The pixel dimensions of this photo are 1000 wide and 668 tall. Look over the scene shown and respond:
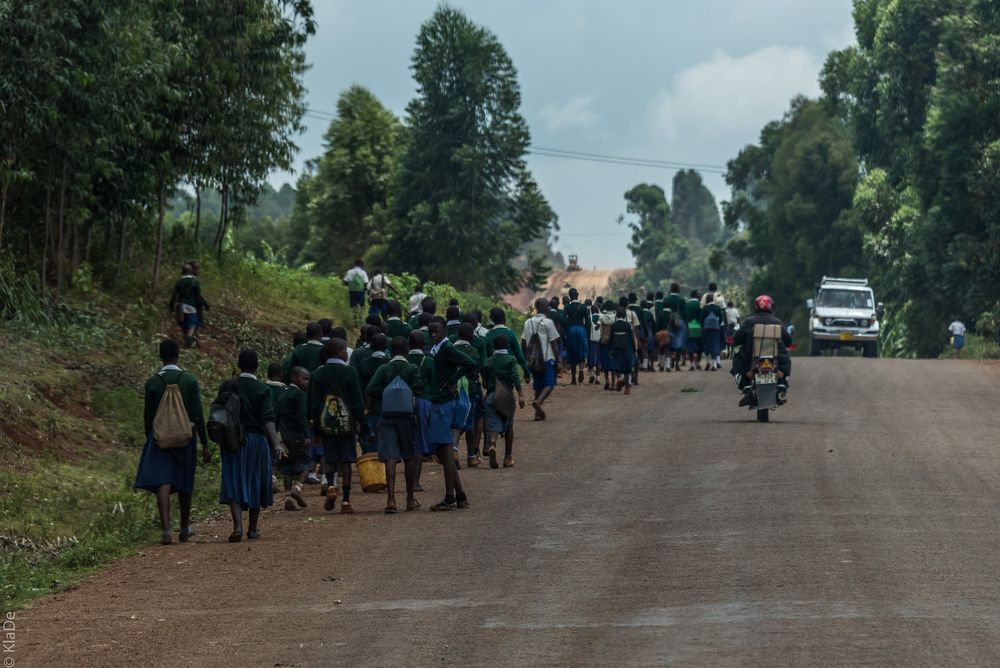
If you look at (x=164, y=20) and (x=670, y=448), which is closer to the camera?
(x=670, y=448)

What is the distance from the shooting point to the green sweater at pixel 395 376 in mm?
16391

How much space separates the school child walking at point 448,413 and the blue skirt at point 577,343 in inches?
540

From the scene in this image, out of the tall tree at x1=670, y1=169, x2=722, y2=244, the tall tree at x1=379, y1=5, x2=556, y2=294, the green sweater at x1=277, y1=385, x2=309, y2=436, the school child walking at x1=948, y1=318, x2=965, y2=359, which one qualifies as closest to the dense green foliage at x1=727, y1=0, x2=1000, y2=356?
the school child walking at x1=948, y1=318, x2=965, y2=359

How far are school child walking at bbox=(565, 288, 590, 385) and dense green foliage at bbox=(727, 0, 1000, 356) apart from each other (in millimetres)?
25419

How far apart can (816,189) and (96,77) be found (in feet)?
173

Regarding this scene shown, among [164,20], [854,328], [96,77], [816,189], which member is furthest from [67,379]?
[816,189]

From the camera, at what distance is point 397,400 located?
16.3m

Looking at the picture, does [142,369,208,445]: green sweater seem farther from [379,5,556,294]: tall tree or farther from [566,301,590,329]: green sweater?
[379,5,556,294]: tall tree

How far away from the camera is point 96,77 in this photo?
82.9 feet

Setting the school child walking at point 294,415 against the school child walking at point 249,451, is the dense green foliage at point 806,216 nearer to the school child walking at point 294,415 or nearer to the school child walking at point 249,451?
the school child walking at point 294,415

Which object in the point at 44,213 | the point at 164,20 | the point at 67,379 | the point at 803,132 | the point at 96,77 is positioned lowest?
the point at 67,379

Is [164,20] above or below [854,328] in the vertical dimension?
above

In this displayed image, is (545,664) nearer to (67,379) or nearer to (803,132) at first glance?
(67,379)

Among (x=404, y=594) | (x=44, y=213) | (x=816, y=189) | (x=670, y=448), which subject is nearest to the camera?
(x=404, y=594)
